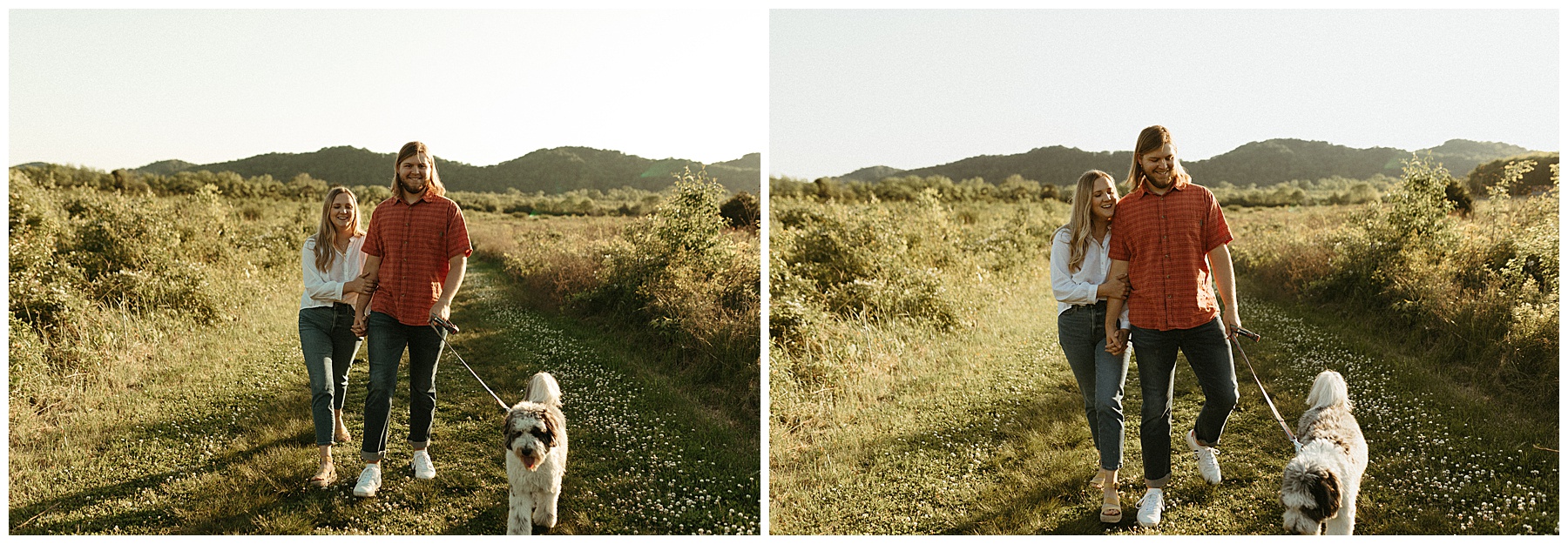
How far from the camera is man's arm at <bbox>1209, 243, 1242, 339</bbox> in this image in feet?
9.30

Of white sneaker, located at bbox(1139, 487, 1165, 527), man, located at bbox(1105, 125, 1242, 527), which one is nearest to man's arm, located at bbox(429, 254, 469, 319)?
man, located at bbox(1105, 125, 1242, 527)

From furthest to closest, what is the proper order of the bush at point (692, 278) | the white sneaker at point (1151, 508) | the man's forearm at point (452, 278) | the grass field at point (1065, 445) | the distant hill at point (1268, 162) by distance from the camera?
the distant hill at point (1268, 162)
the bush at point (692, 278)
the man's forearm at point (452, 278)
the grass field at point (1065, 445)
the white sneaker at point (1151, 508)

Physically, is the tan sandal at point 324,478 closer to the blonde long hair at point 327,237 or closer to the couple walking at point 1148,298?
the blonde long hair at point 327,237

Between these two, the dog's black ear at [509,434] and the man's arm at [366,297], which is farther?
the man's arm at [366,297]

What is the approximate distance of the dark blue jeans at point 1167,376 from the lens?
9.37 feet

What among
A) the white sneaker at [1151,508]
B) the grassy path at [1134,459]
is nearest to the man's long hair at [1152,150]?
the white sneaker at [1151,508]

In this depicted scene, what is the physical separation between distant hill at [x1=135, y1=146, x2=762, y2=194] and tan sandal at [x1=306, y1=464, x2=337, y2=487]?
1.80m

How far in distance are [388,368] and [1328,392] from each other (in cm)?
430

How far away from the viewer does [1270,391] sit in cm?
435

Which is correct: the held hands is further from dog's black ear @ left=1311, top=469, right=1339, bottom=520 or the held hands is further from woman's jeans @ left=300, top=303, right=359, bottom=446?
woman's jeans @ left=300, top=303, right=359, bottom=446

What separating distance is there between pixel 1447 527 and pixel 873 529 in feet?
8.23

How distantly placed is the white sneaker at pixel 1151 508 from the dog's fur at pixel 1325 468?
57 centimetres

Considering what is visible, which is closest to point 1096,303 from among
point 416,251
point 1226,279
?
point 1226,279
